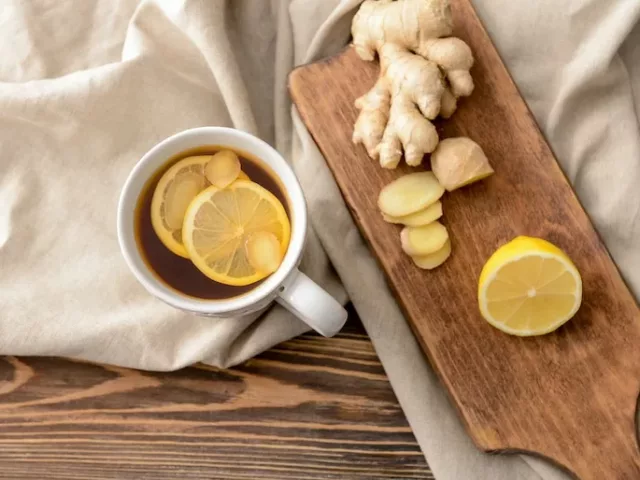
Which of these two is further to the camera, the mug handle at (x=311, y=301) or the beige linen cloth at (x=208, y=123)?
the beige linen cloth at (x=208, y=123)

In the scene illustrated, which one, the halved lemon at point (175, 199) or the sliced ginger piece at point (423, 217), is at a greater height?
the halved lemon at point (175, 199)

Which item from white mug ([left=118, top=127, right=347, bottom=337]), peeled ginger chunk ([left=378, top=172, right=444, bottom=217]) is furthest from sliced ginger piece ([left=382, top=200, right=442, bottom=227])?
white mug ([left=118, top=127, right=347, bottom=337])

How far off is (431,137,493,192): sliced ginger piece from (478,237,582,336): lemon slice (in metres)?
0.08

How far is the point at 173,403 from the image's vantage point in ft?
2.46

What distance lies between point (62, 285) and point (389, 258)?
355 mm

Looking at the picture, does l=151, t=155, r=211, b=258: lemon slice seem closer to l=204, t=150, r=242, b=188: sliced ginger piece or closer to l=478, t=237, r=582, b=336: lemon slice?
l=204, t=150, r=242, b=188: sliced ginger piece

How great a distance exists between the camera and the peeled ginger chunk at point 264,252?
0.64 m

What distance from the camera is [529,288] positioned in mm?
686

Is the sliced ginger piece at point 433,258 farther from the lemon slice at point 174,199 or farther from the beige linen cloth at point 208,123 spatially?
the lemon slice at point 174,199

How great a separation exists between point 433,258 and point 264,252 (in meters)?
0.19

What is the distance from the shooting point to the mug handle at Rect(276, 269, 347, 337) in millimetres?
617

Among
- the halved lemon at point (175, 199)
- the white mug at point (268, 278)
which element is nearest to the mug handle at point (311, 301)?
the white mug at point (268, 278)

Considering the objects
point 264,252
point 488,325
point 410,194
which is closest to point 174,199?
point 264,252

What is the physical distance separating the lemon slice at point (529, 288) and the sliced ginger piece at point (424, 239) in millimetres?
54
